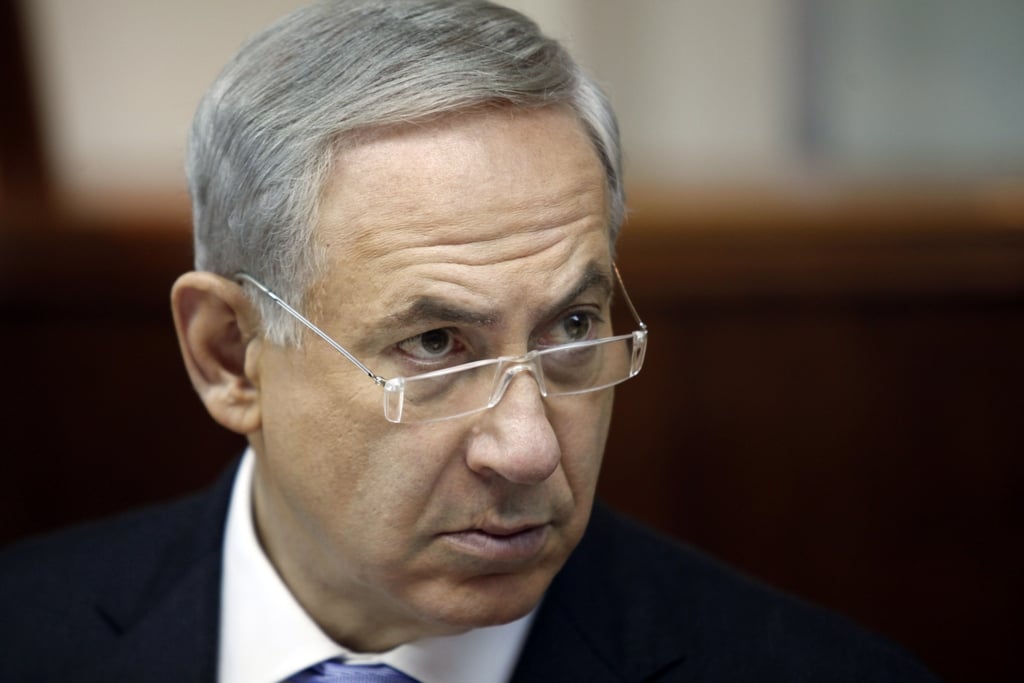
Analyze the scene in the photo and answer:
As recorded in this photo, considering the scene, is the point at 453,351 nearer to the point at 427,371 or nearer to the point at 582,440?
the point at 427,371

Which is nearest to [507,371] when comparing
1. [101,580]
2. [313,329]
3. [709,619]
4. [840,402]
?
[313,329]

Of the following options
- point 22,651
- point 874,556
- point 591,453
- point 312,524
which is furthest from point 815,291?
point 22,651

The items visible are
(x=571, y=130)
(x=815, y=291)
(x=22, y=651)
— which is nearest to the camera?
(x=571, y=130)

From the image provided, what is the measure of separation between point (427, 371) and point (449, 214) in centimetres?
22

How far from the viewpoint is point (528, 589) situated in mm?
1767

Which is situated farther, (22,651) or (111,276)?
(111,276)

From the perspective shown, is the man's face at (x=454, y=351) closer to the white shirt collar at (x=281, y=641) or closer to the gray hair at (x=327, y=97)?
the gray hair at (x=327, y=97)

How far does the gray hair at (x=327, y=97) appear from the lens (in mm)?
1684

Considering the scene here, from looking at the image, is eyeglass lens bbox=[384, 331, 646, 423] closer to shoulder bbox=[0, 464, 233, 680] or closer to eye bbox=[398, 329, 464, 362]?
eye bbox=[398, 329, 464, 362]

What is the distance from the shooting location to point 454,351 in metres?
1.70

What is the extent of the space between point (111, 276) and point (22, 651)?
1533 mm

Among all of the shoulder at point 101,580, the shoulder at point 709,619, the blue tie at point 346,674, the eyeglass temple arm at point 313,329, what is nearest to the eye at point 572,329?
the eyeglass temple arm at point 313,329

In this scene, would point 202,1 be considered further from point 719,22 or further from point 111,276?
point 719,22

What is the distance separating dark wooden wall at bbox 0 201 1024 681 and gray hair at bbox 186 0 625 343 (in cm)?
147
